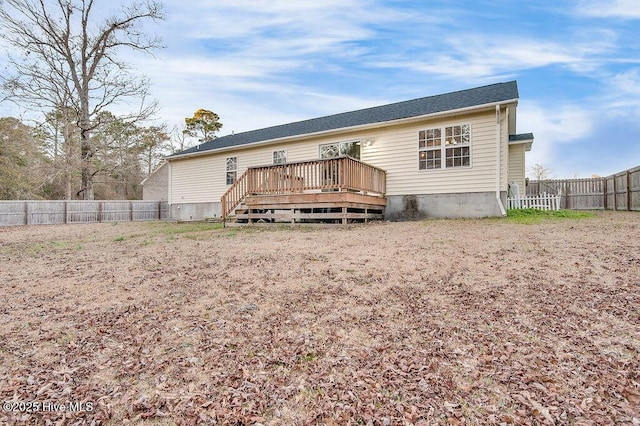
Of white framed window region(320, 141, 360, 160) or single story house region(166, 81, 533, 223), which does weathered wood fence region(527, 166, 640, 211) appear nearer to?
single story house region(166, 81, 533, 223)

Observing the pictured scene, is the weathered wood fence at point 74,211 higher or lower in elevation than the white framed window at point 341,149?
lower

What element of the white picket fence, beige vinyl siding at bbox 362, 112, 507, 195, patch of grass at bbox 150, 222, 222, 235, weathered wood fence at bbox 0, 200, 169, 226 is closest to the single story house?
beige vinyl siding at bbox 362, 112, 507, 195

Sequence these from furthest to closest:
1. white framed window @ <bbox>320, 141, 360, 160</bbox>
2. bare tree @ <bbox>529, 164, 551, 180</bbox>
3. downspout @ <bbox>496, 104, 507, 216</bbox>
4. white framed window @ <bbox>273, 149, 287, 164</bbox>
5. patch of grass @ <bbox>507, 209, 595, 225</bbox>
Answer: bare tree @ <bbox>529, 164, 551, 180</bbox> → white framed window @ <bbox>273, 149, 287, 164</bbox> → white framed window @ <bbox>320, 141, 360, 160</bbox> → downspout @ <bbox>496, 104, 507, 216</bbox> → patch of grass @ <bbox>507, 209, 595, 225</bbox>

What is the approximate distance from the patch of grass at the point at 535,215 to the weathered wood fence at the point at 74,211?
2119 cm

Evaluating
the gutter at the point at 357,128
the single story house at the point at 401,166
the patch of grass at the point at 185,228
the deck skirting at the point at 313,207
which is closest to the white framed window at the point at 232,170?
the gutter at the point at 357,128

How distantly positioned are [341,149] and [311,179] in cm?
303

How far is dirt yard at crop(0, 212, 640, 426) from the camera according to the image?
1960 mm

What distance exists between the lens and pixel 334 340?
2732 mm

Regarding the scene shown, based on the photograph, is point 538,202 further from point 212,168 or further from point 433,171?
point 212,168

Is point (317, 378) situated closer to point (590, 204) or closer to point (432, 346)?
point (432, 346)

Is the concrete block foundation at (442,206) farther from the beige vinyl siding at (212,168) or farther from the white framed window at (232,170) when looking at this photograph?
the white framed window at (232,170)

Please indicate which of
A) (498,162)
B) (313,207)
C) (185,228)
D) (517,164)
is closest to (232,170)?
(185,228)

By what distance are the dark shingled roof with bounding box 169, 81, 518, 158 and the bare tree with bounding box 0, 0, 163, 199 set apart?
9092mm

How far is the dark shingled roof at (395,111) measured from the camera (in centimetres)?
1029
